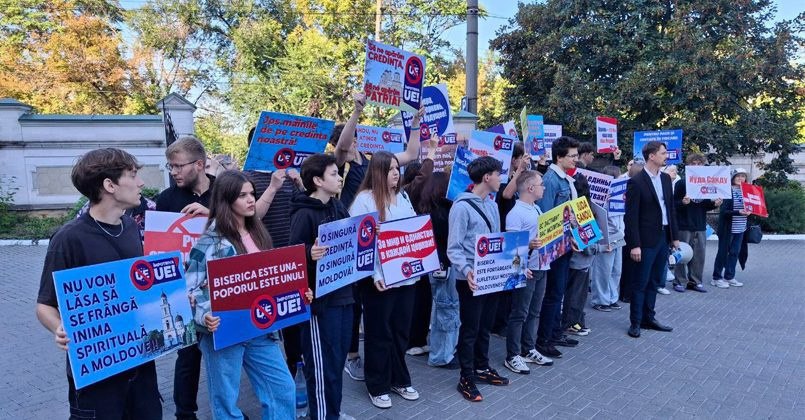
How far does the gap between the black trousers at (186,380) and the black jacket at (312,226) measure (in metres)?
0.96

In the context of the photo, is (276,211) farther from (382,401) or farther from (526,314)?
(526,314)

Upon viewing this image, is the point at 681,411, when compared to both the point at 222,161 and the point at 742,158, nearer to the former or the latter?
the point at 222,161

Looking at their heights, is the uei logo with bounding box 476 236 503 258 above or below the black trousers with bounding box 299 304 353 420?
above

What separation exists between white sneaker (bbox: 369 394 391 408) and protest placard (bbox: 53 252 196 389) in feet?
6.61

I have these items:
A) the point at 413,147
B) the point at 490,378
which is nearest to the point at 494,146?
the point at 413,147

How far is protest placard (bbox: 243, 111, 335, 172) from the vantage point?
4.31 meters

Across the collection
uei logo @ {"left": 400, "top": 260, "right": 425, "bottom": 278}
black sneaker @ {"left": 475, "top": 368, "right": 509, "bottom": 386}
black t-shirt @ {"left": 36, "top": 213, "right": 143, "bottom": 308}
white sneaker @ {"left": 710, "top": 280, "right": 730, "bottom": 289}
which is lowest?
white sneaker @ {"left": 710, "top": 280, "right": 730, "bottom": 289}

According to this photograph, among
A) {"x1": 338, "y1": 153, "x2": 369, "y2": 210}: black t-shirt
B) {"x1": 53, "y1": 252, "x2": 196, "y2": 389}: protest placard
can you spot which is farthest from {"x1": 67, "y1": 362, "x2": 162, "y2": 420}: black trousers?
{"x1": 338, "y1": 153, "x2": 369, "y2": 210}: black t-shirt

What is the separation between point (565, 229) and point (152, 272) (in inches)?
153

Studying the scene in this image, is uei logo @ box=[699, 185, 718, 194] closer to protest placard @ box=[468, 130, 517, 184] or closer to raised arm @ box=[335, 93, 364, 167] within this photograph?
protest placard @ box=[468, 130, 517, 184]

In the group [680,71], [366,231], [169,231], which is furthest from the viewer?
[680,71]

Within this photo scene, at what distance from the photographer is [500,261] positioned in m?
4.46

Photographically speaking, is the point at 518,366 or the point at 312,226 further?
the point at 518,366

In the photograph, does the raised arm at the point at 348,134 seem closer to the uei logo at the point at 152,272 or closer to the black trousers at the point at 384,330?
the black trousers at the point at 384,330
